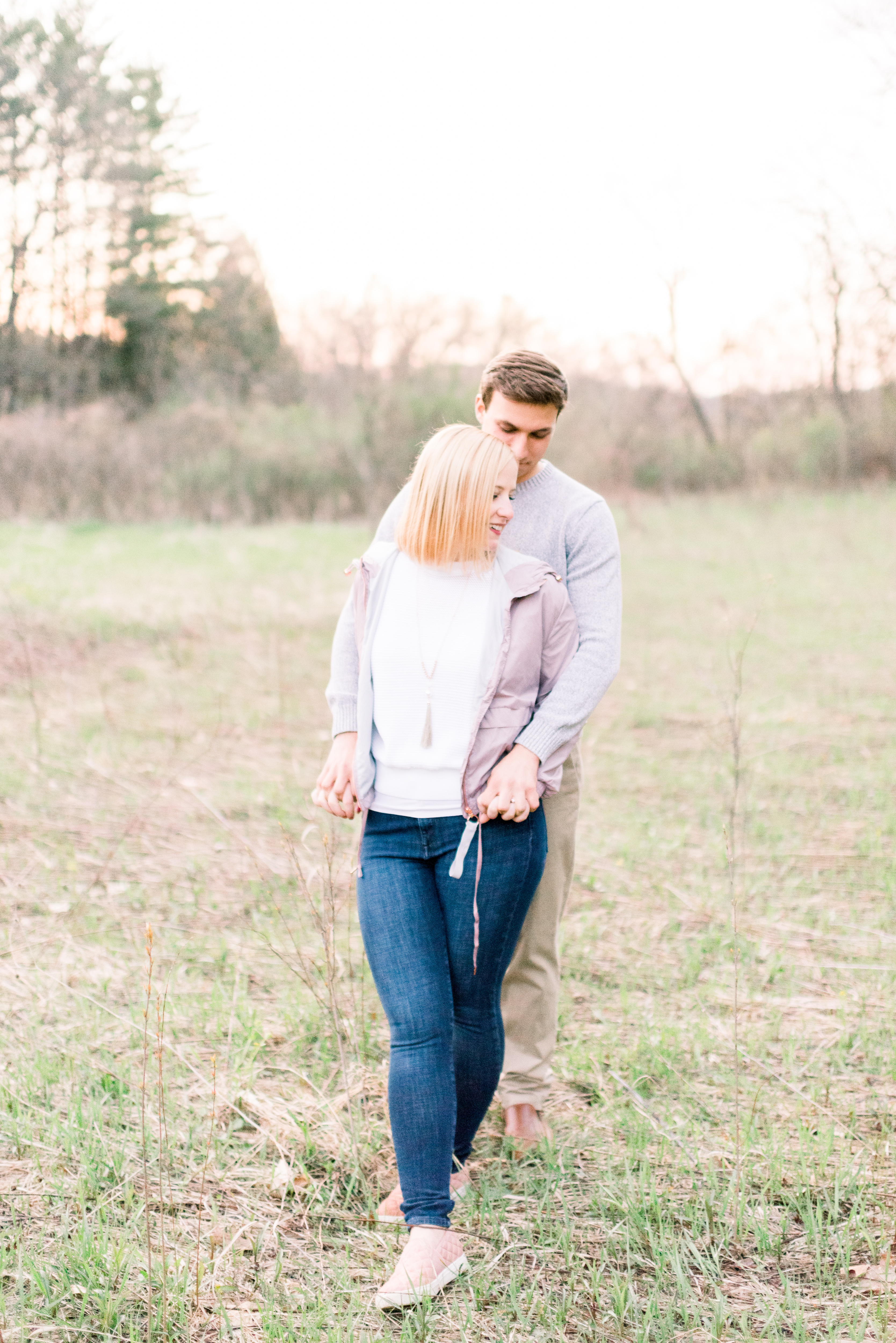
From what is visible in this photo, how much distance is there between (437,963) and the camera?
2127 millimetres

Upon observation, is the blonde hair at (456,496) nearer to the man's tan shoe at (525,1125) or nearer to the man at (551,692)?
the man at (551,692)

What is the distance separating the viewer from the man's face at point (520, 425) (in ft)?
7.77

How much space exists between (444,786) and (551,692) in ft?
1.02

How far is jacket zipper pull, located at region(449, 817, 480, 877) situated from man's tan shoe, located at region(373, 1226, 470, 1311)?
2.22 feet

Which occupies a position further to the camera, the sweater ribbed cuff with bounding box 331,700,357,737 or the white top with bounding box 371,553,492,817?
the sweater ribbed cuff with bounding box 331,700,357,737

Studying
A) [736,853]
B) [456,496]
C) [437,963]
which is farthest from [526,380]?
[736,853]

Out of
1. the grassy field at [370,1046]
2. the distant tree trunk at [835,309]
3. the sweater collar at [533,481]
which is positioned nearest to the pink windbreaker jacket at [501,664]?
the sweater collar at [533,481]

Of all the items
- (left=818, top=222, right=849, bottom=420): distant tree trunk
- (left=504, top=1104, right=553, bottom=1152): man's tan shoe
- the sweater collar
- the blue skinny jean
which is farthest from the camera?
(left=818, top=222, right=849, bottom=420): distant tree trunk

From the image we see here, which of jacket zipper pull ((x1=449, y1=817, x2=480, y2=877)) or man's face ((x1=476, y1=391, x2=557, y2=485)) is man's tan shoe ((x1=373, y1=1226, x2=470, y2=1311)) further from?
man's face ((x1=476, y1=391, x2=557, y2=485))

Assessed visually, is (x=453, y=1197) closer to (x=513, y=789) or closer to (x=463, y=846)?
(x=463, y=846)

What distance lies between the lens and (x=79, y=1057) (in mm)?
2891

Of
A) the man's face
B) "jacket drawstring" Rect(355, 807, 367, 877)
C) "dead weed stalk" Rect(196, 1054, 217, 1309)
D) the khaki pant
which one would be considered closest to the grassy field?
"dead weed stalk" Rect(196, 1054, 217, 1309)

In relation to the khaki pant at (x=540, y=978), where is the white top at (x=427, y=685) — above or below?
above

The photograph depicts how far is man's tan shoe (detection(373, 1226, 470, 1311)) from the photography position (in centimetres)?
198
